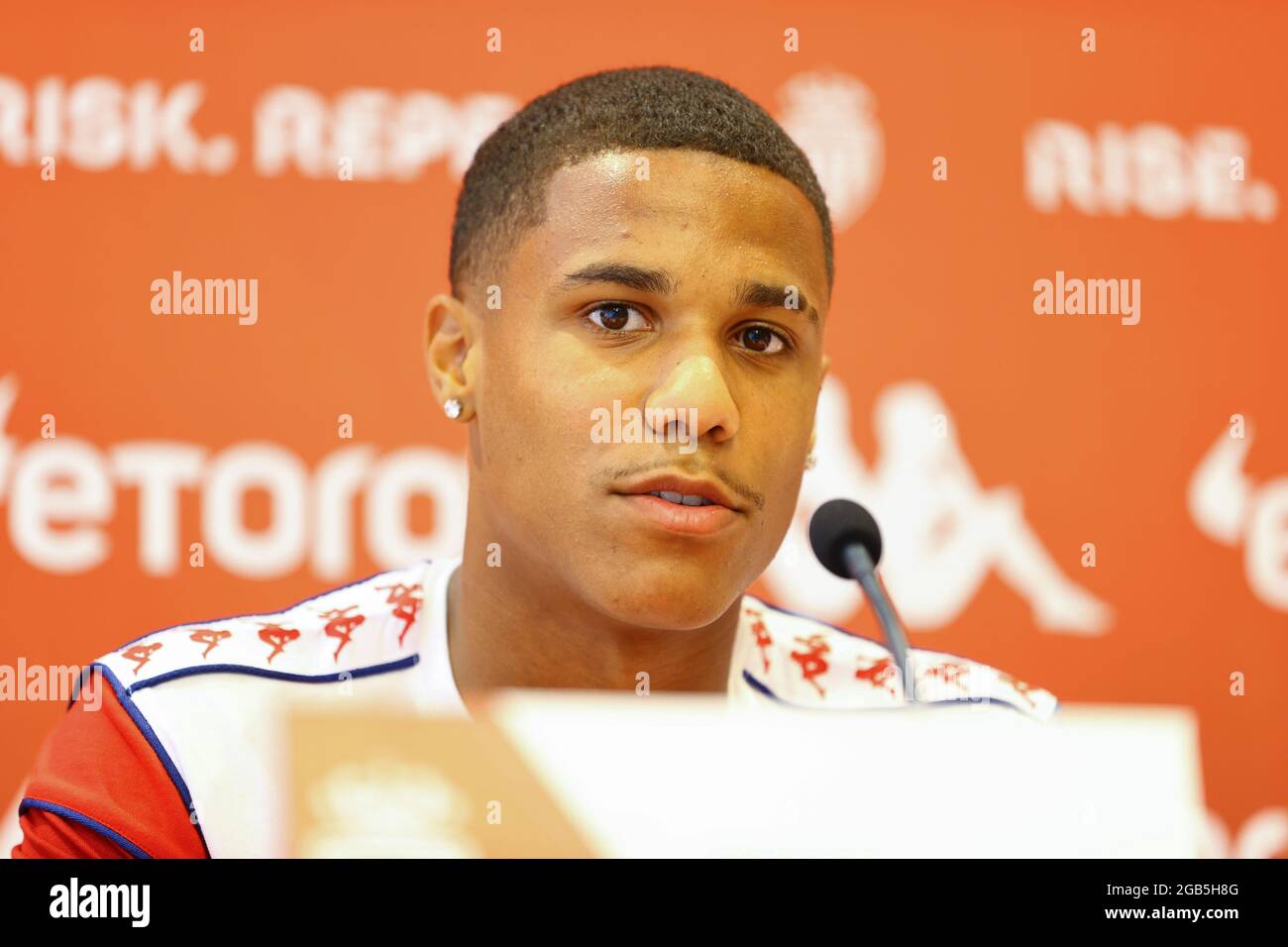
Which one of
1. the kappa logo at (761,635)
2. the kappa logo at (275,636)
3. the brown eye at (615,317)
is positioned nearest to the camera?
the brown eye at (615,317)

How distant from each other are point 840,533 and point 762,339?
263 mm

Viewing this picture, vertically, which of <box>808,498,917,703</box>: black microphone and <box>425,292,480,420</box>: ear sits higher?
<box>425,292,480,420</box>: ear

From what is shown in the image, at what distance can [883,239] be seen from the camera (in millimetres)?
2709

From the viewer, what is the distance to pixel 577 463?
1.62 meters

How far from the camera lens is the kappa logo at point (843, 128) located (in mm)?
2680

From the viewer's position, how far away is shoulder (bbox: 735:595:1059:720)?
206cm

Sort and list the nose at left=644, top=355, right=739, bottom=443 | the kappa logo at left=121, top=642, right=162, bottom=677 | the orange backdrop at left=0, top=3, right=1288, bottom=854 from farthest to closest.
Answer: the orange backdrop at left=0, top=3, right=1288, bottom=854, the kappa logo at left=121, top=642, right=162, bottom=677, the nose at left=644, top=355, right=739, bottom=443

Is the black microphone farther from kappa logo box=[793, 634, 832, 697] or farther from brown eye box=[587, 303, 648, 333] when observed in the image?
kappa logo box=[793, 634, 832, 697]

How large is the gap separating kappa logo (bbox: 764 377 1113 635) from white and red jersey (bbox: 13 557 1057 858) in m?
0.45

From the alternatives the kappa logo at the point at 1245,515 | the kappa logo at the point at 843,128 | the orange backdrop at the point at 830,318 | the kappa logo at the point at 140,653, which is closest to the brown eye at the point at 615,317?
the kappa logo at the point at 140,653

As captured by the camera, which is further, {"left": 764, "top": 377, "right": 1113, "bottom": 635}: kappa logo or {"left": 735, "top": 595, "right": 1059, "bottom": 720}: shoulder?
{"left": 764, "top": 377, "right": 1113, "bottom": 635}: kappa logo

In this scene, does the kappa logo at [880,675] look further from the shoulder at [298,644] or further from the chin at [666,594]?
the shoulder at [298,644]

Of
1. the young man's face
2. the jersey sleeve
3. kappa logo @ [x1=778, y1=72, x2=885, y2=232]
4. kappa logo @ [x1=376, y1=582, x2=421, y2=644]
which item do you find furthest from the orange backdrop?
the young man's face

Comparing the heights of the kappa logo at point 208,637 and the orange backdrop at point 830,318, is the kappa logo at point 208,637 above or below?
below
